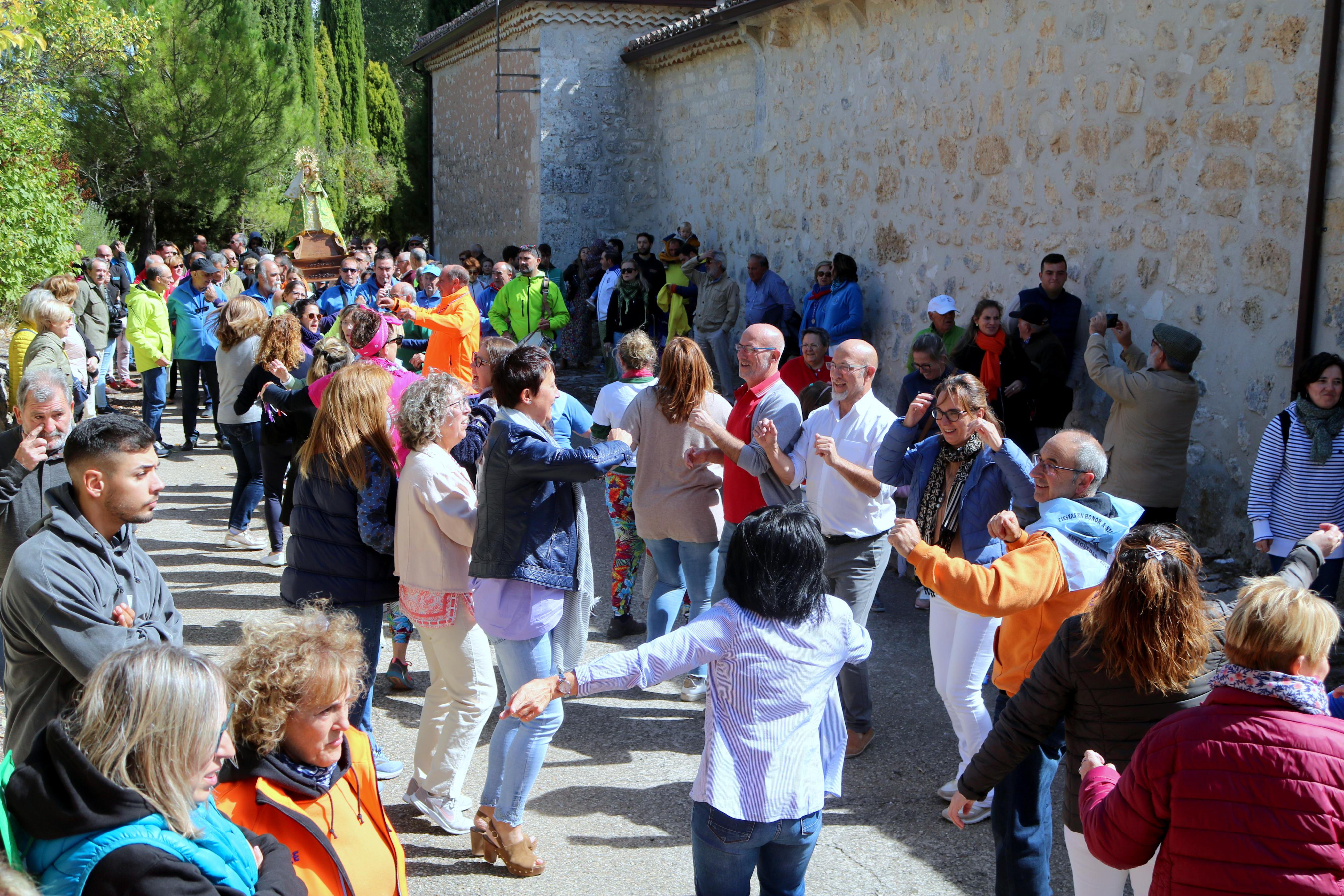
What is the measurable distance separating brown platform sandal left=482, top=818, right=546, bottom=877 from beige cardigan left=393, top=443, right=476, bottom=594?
0.85 metres

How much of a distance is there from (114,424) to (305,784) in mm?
1175

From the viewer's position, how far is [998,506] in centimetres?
405

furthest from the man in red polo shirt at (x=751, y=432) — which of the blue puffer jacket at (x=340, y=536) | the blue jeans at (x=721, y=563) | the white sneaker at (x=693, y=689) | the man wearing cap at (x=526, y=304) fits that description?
the man wearing cap at (x=526, y=304)

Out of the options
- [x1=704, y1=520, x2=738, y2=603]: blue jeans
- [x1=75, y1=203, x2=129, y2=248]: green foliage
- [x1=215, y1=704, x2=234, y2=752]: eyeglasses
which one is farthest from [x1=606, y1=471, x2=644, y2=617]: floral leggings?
[x1=75, y1=203, x2=129, y2=248]: green foliage

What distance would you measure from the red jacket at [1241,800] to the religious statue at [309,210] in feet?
54.3

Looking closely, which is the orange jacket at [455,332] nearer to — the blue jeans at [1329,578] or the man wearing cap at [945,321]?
the man wearing cap at [945,321]

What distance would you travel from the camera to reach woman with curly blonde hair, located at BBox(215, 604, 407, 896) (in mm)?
2273

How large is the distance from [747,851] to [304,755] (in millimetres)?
1098

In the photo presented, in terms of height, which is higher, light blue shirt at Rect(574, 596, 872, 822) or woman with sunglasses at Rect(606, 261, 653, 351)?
woman with sunglasses at Rect(606, 261, 653, 351)

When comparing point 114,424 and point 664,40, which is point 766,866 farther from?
point 664,40

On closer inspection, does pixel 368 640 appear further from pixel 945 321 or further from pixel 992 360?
pixel 945 321

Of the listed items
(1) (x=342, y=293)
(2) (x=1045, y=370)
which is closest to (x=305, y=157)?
(1) (x=342, y=293)

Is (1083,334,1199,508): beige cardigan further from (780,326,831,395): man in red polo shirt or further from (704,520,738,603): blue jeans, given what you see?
(704,520,738,603): blue jeans

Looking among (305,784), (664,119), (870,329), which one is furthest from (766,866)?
(664,119)
